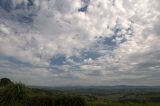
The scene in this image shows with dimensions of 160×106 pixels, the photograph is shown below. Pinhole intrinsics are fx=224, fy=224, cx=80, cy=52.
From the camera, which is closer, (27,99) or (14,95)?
(14,95)

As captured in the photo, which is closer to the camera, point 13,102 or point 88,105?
point 13,102

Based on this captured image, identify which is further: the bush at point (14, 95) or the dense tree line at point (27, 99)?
the bush at point (14, 95)

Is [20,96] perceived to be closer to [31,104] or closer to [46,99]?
[31,104]

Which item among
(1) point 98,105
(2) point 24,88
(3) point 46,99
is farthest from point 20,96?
(1) point 98,105

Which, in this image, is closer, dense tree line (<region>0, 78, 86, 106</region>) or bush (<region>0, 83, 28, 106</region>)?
dense tree line (<region>0, 78, 86, 106</region>)

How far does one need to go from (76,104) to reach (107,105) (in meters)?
3.48

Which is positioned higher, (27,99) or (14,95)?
(14,95)

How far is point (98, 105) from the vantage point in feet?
52.3

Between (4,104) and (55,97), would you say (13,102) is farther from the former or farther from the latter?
(55,97)

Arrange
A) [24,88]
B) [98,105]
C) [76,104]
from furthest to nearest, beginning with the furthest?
1. [98,105]
2. [24,88]
3. [76,104]

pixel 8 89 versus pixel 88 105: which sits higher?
pixel 8 89

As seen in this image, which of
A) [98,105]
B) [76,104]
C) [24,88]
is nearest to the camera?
[76,104]

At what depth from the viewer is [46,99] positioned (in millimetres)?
13703

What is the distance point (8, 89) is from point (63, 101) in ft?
11.8
